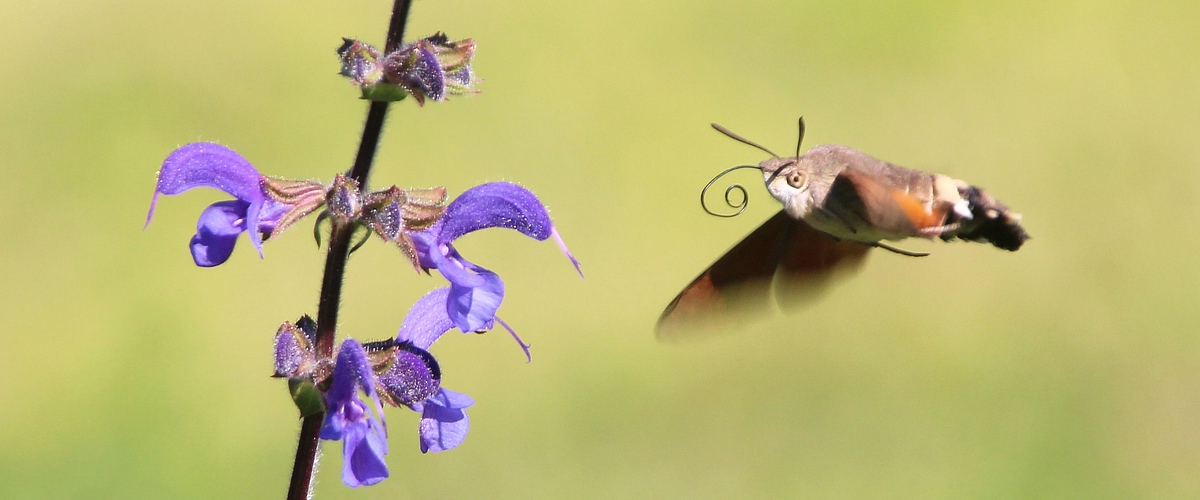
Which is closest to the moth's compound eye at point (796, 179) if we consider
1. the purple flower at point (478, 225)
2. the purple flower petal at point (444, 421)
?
the purple flower at point (478, 225)

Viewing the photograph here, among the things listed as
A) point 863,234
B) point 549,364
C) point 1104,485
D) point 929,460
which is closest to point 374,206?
point 863,234

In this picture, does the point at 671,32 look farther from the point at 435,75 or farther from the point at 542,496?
the point at 435,75

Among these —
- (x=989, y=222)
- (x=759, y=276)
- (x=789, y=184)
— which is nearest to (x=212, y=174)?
(x=789, y=184)

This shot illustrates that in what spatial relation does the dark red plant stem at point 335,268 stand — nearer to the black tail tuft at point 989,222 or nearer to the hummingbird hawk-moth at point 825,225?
the hummingbird hawk-moth at point 825,225

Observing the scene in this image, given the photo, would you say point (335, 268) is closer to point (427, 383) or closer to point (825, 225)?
point (427, 383)

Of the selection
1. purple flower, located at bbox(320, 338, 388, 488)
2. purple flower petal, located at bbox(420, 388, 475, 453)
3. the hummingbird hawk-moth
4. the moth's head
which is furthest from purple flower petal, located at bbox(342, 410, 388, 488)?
the moth's head

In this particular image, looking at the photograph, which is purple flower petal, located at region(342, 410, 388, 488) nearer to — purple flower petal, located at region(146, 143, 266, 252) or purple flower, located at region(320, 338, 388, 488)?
purple flower, located at region(320, 338, 388, 488)
